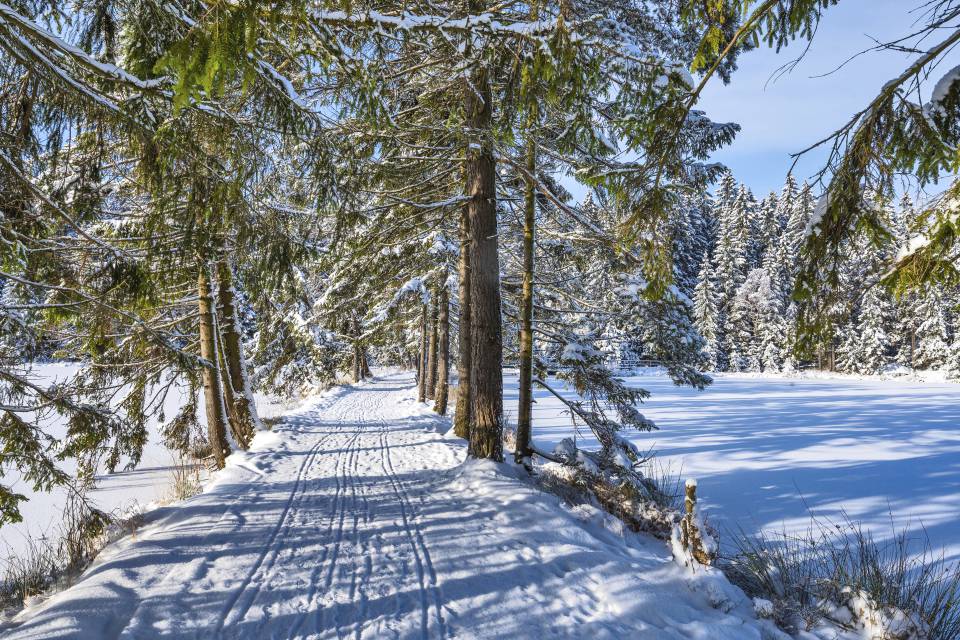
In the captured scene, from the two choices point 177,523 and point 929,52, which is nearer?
point 929,52

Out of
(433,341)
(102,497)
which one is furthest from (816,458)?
(102,497)

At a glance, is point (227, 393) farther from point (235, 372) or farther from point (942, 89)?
point (942, 89)

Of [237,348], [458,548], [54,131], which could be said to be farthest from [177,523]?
[237,348]

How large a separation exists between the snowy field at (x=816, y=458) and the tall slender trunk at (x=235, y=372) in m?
7.43

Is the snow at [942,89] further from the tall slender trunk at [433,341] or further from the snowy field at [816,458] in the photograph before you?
the tall slender trunk at [433,341]

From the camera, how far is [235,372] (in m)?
10.1

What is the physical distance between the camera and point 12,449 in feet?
14.0

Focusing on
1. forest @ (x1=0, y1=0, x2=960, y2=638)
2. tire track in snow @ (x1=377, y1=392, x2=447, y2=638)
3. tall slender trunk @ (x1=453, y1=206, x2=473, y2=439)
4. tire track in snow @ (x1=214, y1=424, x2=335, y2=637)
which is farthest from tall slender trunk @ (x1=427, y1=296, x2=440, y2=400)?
tire track in snow @ (x1=214, y1=424, x2=335, y2=637)

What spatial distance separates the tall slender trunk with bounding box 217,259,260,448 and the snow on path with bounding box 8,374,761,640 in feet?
12.9

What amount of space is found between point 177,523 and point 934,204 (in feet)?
24.6

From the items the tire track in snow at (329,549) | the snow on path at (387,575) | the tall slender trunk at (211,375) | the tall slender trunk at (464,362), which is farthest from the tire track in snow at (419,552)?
the tall slender trunk at (211,375)

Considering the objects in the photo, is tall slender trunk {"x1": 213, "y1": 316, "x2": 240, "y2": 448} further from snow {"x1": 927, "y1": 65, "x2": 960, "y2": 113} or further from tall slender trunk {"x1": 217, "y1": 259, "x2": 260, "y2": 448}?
snow {"x1": 927, "y1": 65, "x2": 960, "y2": 113}

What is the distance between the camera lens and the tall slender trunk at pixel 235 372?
9703 millimetres

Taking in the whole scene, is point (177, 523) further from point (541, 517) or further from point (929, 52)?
point (929, 52)
